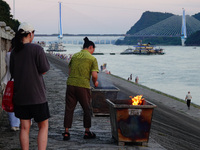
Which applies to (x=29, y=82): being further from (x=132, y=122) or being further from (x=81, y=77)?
(x=132, y=122)

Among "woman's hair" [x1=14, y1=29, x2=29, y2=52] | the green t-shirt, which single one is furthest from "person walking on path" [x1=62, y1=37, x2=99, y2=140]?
"woman's hair" [x1=14, y1=29, x2=29, y2=52]

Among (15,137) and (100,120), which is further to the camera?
(100,120)

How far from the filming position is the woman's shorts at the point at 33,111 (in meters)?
4.54

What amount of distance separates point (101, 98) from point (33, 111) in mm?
4969

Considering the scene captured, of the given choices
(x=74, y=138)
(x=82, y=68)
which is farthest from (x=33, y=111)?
(x=74, y=138)

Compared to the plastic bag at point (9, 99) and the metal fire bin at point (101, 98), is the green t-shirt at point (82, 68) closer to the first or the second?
the plastic bag at point (9, 99)

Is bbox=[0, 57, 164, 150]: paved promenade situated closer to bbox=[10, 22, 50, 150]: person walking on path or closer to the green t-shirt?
the green t-shirt

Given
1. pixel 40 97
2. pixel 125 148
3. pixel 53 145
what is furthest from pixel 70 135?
pixel 40 97

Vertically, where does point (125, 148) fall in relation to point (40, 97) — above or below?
below

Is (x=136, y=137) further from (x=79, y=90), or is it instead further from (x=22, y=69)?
(x=22, y=69)

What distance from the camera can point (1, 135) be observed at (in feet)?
22.9

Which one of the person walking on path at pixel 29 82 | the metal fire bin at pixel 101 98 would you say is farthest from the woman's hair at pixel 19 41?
the metal fire bin at pixel 101 98

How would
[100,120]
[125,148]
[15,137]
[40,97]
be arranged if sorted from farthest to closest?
1. [100,120]
2. [15,137]
3. [125,148]
4. [40,97]

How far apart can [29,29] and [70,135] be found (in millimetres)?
3068
